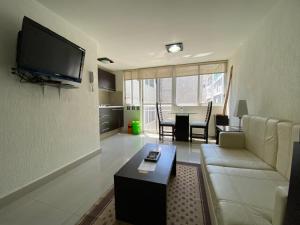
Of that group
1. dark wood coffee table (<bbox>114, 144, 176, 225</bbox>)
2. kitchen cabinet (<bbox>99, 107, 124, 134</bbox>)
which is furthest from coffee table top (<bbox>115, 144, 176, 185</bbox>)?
kitchen cabinet (<bbox>99, 107, 124, 134</bbox>)

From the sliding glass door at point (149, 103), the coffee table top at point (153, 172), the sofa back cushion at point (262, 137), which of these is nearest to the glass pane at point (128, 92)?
the sliding glass door at point (149, 103)

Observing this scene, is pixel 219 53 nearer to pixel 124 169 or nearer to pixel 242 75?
pixel 242 75

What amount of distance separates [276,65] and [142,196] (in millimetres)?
2220

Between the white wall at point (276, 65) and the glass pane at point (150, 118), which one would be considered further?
the glass pane at point (150, 118)

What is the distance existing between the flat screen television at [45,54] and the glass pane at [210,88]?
362 cm

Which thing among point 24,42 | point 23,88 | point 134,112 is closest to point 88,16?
point 24,42

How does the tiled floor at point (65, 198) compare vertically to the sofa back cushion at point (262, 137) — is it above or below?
below

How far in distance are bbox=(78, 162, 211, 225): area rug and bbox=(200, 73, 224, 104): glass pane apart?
3.05 m

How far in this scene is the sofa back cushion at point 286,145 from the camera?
1.22m

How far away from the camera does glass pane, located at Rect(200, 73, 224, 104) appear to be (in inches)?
172

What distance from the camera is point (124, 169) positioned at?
1.42 metres

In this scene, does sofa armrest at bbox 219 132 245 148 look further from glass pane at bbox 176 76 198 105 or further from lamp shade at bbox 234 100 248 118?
glass pane at bbox 176 76 198 105

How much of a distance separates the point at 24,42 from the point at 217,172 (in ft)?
7.95

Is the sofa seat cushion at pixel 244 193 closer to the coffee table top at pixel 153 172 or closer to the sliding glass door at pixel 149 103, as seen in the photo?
the coffee table top at pixel 153 172
